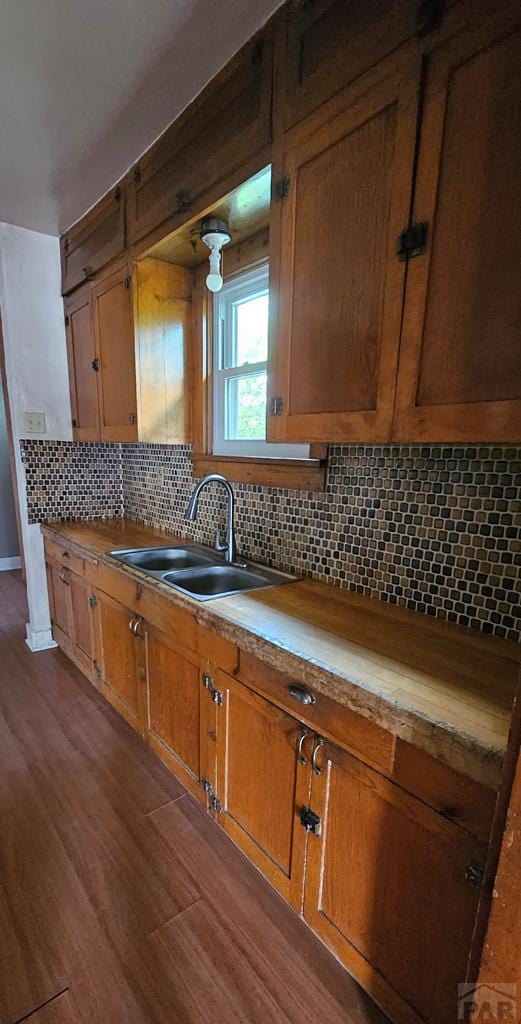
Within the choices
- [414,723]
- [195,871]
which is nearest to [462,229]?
[414,723]

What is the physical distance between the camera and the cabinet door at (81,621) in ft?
6.97

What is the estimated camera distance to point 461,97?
783 mm

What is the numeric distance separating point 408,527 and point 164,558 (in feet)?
3.96

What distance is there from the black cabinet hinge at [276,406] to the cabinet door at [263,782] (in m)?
0.79

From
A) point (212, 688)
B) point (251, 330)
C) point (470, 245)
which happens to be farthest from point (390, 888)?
point (251, 330)

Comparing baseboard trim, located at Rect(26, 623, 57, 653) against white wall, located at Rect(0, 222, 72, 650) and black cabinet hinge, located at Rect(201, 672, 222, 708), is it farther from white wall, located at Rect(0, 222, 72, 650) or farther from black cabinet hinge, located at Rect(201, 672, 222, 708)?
black cabinet hinge, located at Rect(201, 672, 222, 708)

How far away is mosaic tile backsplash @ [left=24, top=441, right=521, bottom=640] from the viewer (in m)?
1.06

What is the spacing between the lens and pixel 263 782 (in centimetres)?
115

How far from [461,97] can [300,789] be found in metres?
1.50

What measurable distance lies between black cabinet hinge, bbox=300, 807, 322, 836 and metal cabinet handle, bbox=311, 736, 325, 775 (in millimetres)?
114

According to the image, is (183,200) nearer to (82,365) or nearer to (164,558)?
(82,365)

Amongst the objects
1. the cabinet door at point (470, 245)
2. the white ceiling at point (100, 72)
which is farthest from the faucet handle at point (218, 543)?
the white ceiling at point (100, 72)

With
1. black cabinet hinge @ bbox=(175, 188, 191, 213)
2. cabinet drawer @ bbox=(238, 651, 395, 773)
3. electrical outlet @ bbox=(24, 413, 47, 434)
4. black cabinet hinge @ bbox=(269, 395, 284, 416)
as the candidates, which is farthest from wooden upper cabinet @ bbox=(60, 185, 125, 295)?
cabinet drawer @ bbox=(238, 651, 395, 773)

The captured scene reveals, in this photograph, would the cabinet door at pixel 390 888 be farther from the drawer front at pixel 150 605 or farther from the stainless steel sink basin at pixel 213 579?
the stainless steel sink basin at pixel 213 579
